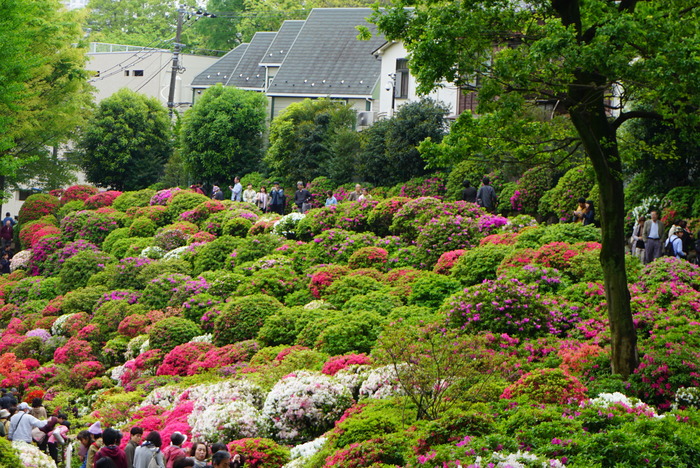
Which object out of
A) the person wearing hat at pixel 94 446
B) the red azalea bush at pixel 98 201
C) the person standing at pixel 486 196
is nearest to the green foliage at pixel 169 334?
the person wearing hat at pixel 94 446

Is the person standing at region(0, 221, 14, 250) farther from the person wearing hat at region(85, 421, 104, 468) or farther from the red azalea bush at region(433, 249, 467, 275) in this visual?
the person wearing hat at region(85, 421, 104, 468)

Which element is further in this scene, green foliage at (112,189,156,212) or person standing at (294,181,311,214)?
green foliage at (112,189,156,212)

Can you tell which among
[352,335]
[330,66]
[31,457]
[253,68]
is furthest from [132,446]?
[253,68]

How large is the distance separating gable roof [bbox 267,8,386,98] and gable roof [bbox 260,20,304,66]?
197 centimetres

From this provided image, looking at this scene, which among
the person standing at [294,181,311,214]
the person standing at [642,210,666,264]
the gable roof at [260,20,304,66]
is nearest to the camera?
the person standing at [642,210,666,264]

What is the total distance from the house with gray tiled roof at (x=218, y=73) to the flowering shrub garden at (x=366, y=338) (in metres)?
22.3

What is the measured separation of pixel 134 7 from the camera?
3295 inches

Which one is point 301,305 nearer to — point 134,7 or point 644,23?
point 644,23

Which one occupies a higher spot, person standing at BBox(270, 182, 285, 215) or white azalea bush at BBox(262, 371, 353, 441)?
person standing at BBox(270, 182, 285, 215)

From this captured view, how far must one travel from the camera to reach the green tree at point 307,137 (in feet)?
123

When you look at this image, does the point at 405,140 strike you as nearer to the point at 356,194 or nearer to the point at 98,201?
→ the point at 356,194

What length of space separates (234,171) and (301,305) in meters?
21.5

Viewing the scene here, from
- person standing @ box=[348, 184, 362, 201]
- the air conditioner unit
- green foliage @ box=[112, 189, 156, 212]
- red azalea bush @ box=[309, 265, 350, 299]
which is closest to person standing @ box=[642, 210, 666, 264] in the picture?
red azalea bush @ box=[309, 265, 350, 299]

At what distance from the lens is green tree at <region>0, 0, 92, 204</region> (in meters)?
39.3
